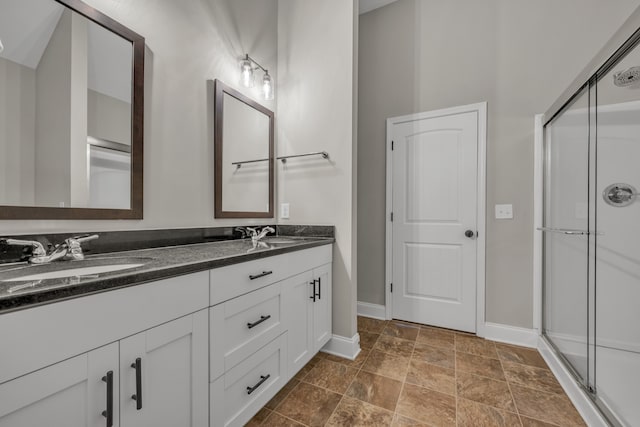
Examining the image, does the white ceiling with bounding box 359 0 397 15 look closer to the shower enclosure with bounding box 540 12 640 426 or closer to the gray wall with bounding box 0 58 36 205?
the shower enclosure with bounding box 540 12 640 426

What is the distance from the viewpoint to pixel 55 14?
3.53 ft

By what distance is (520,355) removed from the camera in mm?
1996

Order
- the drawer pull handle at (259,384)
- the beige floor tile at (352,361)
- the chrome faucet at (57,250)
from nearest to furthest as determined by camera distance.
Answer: the chrome faucet at (57,250) → the drawer pull handle at (259,384) → the beige floor tile at (352,361)

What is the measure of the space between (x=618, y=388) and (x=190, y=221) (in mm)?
2310

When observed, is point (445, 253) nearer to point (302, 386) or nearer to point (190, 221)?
point (302, 386)

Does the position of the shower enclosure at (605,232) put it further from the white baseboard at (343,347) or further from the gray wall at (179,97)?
the gray wall at (179,97)

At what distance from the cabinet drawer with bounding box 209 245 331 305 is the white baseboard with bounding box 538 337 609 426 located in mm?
1551

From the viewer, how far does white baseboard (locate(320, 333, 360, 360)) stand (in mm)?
1936

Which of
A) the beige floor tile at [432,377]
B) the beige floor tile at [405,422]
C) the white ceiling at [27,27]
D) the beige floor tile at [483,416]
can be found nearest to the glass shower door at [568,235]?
the beige floor tile at [483,416]

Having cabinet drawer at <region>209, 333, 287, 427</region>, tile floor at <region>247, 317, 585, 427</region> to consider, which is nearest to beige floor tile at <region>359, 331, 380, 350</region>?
tile floor at <region>247, 317, 585, 427</region>

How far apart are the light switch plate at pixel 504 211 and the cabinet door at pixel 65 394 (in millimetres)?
2579

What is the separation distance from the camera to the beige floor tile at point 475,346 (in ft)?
6.65

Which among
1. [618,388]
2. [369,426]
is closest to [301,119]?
[369,426]

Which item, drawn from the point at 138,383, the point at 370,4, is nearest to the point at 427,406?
the point at 138,383
